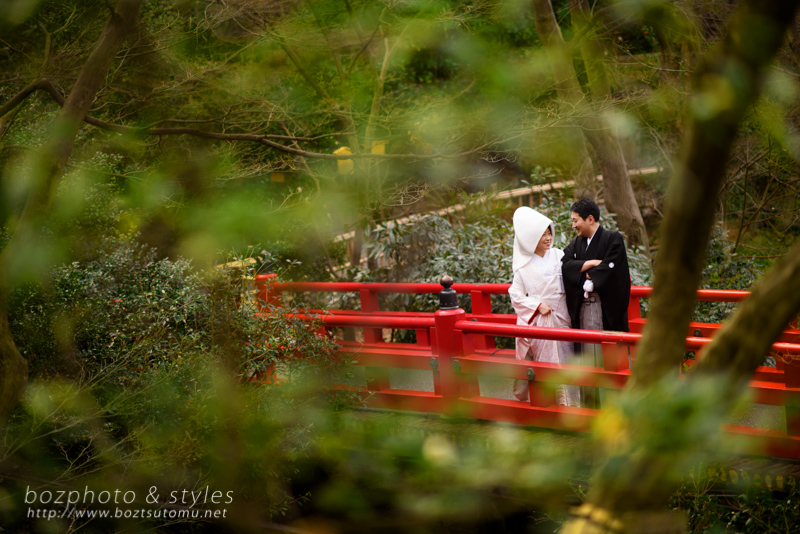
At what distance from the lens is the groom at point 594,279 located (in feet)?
14.6

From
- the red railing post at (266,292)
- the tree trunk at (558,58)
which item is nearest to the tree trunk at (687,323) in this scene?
the red railing post at (266,292)

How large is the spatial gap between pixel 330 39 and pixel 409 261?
2832 millimetres

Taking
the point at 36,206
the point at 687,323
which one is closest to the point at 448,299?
the point at 36,206

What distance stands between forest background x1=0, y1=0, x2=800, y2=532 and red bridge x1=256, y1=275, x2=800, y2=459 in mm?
411

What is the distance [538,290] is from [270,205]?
12.8 feet

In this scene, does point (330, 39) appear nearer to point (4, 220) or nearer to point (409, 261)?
point (409, 261)

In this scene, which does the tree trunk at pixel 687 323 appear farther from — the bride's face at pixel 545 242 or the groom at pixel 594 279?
the bride's face at pixel 545 242

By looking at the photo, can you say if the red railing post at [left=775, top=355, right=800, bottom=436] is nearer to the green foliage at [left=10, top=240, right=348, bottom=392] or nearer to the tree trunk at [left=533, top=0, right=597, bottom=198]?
the green foliage at [left=10, top=240, right=348, bottom=392]

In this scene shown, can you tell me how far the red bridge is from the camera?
11.8 ft

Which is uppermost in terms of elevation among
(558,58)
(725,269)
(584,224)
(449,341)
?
(558,58)

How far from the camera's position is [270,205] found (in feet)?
24.8

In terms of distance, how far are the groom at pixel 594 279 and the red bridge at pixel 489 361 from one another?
1.09 feet

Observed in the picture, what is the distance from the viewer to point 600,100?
23.8 ft

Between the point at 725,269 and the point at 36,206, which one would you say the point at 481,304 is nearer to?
the point at 725,269
